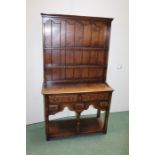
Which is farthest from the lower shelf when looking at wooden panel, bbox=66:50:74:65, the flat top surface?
wooden panel, bbox=66:50:74:65

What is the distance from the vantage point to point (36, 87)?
112 inches

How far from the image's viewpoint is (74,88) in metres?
2.51

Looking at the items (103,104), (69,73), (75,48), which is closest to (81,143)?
(103,104)

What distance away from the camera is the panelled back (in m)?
2.56

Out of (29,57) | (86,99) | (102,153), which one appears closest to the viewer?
(102,153)

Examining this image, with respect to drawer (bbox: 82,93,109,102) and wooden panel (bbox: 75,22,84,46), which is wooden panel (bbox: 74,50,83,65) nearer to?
wooden panel (bbox: 75,22,84,46)

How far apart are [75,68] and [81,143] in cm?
112

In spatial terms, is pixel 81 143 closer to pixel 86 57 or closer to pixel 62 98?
pixel 62 98

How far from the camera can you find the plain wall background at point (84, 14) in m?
2.65

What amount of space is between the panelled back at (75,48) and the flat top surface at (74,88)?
0.16 meters

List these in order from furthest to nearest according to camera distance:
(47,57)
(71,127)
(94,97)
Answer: (71,127), (47,57), (94,97)
